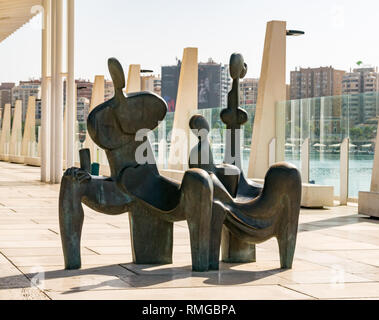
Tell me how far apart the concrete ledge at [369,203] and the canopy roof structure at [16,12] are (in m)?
14.6

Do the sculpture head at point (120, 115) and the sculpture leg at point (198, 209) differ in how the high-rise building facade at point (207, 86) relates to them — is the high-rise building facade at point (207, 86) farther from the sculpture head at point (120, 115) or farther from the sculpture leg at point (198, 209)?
the sculpture leg at point (198, 209)

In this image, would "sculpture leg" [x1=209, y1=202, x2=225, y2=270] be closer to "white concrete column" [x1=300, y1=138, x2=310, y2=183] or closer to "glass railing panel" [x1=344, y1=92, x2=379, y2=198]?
"glass railing panel" [x1=344, y1=92, x2=379, y2=198]

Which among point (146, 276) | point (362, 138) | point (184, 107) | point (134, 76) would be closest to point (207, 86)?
point (134, 76)

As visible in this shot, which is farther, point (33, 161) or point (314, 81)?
point (314, 81)

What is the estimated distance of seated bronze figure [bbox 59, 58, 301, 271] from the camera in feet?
23.1

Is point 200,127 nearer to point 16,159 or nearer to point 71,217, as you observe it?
point 71,217

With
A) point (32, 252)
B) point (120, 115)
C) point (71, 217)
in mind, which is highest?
point (120, 115)

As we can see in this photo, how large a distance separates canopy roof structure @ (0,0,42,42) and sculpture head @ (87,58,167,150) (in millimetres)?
17649

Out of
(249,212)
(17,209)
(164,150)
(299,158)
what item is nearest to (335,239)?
(249,212)

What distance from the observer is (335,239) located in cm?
1017

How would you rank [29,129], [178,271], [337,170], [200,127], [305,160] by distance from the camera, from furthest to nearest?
[29,129] → [305,160] → [337,170] → [200,127] → [178,271]

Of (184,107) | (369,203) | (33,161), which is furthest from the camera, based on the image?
(33,161)

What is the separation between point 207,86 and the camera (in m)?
59.5

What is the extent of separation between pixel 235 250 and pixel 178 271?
3.05 feet
